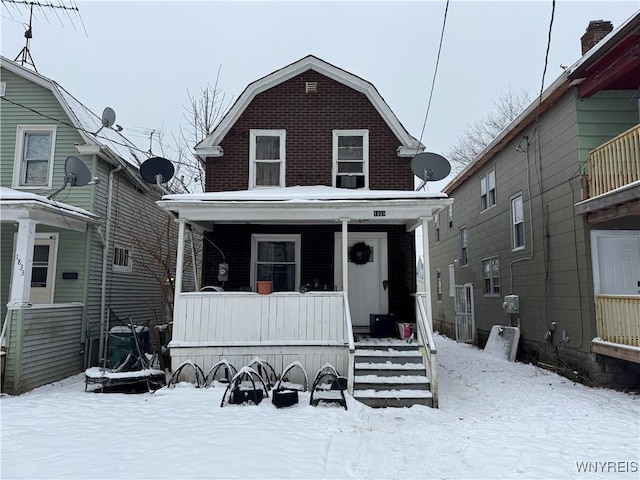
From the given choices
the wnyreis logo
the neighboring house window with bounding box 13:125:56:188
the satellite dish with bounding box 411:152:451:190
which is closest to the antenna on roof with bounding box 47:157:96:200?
the neighboring house window with bounding box 13:125:56:188

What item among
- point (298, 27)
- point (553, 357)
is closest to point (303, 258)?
point (553, 357)

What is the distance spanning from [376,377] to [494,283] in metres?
8.18

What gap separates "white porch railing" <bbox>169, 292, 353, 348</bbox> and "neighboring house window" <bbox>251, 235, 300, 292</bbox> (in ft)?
7.40

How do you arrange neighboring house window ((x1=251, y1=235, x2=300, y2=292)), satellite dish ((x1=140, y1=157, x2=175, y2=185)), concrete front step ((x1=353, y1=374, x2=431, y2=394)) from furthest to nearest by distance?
neighboring house window ((x1=251, y1=235, x2=300, y2=292))
satellite dish ((x1=140, y1=157, x2=175, y2=185))
concrete front step ((x1=353, y1=374, x2=431, y2=394))

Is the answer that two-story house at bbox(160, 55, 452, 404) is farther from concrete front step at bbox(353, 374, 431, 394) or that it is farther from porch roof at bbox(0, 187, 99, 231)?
porch roof at bbox(0, 187, 99, 231)

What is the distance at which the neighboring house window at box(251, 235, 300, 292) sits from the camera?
10797 mm

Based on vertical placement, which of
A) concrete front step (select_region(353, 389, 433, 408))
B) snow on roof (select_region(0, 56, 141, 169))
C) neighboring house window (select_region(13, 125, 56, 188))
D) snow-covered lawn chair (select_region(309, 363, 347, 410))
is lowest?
concrete front step (select_region(353, 389, 433, 408))

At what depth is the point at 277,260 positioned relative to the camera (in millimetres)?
10891

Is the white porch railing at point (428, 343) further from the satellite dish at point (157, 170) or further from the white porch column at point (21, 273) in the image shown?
the white porch column at point (21, 273)

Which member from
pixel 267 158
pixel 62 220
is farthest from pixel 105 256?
pixel 267 158

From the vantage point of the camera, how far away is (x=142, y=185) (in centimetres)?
1350

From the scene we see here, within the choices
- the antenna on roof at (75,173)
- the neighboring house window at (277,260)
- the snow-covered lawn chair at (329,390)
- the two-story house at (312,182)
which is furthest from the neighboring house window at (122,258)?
the snow-covered lawn chair at (329,390)

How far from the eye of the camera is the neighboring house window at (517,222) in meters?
12.5

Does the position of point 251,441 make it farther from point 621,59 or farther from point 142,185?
point 142,185
